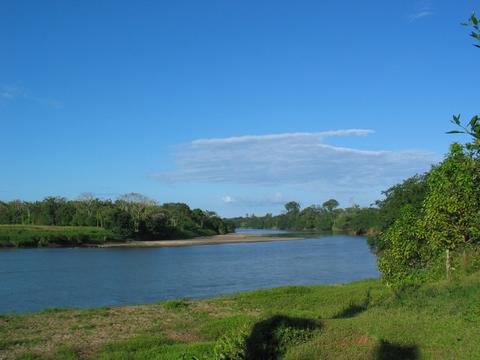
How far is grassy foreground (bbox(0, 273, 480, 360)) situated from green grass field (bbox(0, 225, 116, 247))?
2987 inches

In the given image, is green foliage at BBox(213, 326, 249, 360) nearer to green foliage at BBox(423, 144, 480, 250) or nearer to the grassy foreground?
the grassy foreground

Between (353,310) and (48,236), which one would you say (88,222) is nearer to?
(48,236)

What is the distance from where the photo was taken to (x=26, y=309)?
27.0 metres

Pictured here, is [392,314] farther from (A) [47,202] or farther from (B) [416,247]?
(A) [47,202]

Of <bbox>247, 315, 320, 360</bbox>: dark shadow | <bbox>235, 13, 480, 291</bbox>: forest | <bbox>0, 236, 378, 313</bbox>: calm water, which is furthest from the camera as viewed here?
<bbox>0, 236, 378, 313</bbox>: calm water

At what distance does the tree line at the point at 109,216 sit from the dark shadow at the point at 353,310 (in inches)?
3597

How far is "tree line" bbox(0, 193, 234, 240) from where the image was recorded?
A: 4380 inches

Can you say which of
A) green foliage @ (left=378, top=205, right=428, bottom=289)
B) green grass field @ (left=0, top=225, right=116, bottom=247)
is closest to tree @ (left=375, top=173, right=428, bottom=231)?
green foliage @ (left=378, top=205, right=428, bottom=289)

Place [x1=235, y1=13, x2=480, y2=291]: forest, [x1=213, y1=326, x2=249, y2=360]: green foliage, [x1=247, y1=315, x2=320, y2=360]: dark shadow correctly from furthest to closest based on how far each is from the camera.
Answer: [x1=247, y1=315, x2=320, y2=360]: dark shadow → [x1=213, y1=326, x2=249, y2=360]: green foliage → [x1=235, y1=13, x2=480, y2=291]: forest

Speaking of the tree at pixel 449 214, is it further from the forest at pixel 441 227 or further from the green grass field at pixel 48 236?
the green grass field at pixel 48 236

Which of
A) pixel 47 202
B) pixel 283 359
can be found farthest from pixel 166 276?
pixel 47 202

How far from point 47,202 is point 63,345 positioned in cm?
12350

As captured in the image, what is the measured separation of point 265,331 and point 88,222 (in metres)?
113

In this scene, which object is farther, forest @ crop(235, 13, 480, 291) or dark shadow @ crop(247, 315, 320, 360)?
dark shadow @ crop(247, 315, 320, 360)
